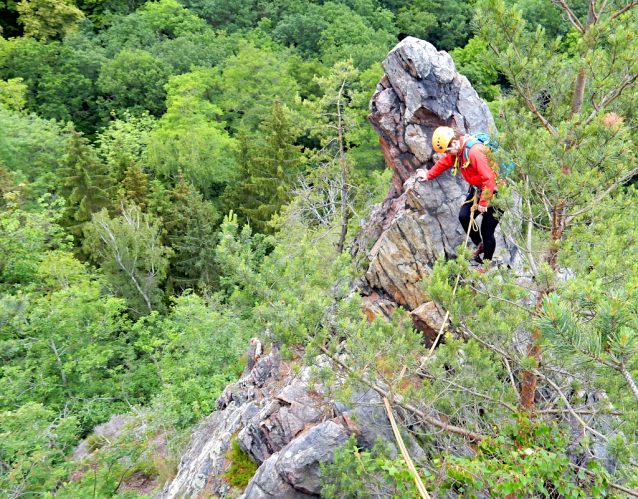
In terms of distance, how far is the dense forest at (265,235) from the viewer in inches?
140

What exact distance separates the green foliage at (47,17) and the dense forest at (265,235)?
134 millimetres

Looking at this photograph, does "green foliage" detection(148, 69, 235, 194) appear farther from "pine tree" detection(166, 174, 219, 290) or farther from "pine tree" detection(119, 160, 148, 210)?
"pine tree" detection(166, 174, 219, 290)

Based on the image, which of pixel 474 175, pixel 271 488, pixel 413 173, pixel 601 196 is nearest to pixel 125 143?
pixel 413 173

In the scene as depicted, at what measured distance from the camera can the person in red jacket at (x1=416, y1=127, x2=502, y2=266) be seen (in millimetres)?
5000

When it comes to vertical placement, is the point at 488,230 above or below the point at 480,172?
below

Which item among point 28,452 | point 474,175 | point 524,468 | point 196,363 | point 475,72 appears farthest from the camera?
point 475,72

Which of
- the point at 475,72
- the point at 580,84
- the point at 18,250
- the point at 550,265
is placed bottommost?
the point at 18,250

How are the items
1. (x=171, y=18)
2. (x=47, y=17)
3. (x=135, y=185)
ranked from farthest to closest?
1. (x=171, y=18)
2. (x=47, y=17)
3. (x=135, y=185)

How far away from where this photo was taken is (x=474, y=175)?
5320mm

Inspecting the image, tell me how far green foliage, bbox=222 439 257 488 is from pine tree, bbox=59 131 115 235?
676 inches

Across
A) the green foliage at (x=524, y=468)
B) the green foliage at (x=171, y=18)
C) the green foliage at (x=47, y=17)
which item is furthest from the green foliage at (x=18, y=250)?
the green foliage at (x=171, y=18)

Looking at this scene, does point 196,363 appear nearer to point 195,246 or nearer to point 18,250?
point 18,250

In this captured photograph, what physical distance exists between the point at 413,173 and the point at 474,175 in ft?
5.96

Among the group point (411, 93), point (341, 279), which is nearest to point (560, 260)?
point (341, 279)
